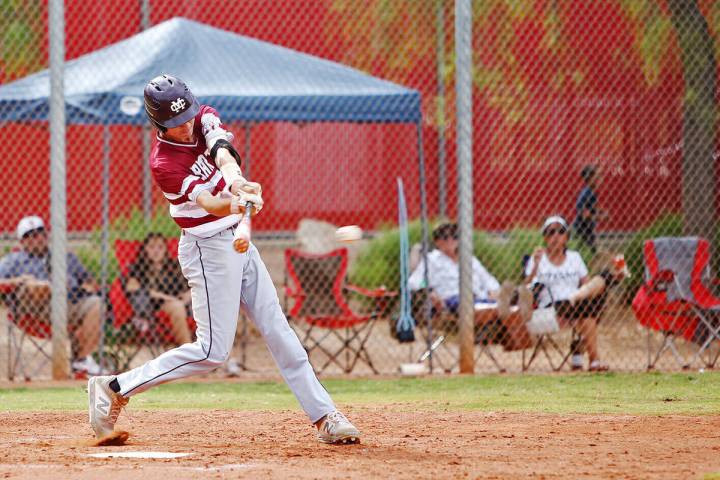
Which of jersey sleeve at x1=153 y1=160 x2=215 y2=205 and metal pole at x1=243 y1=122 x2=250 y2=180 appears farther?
metal pole at x1=243 y1=122 x2=250 y2=180

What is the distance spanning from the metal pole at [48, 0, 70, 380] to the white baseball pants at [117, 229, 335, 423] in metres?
3.96

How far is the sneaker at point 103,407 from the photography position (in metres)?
5.87

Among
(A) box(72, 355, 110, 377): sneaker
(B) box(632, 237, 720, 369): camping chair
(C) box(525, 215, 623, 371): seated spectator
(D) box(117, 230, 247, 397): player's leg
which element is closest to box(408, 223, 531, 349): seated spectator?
(C) box(525, 215, 623, 371): seated spectator

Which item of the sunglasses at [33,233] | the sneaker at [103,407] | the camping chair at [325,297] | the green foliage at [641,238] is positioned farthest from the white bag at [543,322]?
the sneaker at [103,407]

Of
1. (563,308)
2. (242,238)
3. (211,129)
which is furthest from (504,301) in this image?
(242,238)

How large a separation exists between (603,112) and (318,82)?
2.72 m

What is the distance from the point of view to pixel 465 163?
991 cm

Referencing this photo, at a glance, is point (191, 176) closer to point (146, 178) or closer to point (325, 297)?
point (325, 297)

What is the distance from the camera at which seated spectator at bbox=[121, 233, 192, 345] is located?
10.2 meters

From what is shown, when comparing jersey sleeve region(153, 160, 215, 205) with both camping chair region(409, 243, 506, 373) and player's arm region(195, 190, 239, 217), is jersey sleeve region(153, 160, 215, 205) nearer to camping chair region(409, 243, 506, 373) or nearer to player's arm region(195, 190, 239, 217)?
player's arm region(195, 190, 239, 217)

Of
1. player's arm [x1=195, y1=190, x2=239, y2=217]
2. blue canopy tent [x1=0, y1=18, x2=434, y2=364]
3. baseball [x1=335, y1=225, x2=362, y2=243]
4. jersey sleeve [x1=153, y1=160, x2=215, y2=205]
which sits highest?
blue canopy tent [x1=0, y1=18, x2=434, y2=364]

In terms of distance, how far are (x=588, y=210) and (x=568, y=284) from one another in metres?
1.88

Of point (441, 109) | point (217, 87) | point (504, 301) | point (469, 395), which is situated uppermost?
point (217, 87)

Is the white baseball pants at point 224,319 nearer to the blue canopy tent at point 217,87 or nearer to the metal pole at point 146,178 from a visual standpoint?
the blue canopy tent at point 217,87
